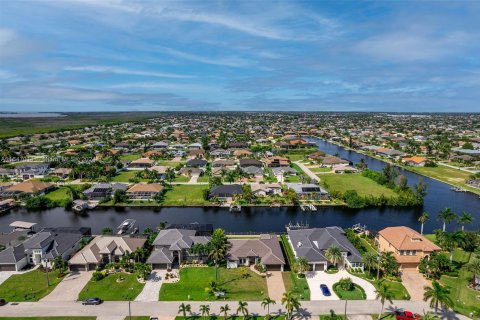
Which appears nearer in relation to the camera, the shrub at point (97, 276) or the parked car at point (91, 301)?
the parked car at point (91, 301)

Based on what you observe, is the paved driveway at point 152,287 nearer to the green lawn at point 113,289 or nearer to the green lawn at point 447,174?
the green lawn at point 113,289

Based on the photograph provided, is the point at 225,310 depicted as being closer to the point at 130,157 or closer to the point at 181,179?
the point at 181,179

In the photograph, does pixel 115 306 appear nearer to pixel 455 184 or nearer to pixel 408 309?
pixel 408 309

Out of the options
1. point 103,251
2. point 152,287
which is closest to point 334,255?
point 152,287

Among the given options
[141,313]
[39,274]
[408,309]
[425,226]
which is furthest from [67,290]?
[425,226]

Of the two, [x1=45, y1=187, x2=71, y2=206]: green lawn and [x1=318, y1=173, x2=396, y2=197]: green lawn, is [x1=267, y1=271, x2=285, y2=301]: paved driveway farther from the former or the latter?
[x1=45, y1=187, x2=71, y2=206]: green lawn

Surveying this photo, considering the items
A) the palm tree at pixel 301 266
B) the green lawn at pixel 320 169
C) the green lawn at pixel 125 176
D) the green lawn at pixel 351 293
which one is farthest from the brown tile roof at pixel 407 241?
the green lawn at pixel 125 176
